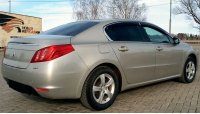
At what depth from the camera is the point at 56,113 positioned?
4832 mm

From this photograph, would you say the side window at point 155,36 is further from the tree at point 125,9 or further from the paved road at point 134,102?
the tree at point 125,9

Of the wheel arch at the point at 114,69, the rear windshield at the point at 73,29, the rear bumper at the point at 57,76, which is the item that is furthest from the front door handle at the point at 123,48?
the rear bumper at the point at 57,76

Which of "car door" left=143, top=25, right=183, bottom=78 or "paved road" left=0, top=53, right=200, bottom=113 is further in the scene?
"car door" left=143, top=25, right=183, bottom=78

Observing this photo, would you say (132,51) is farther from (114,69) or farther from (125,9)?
(125,9)

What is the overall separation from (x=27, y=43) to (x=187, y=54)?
13.0 ft

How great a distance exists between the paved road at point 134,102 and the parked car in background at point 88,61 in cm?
30

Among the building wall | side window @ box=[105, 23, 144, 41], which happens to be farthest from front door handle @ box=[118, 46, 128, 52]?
the building wall

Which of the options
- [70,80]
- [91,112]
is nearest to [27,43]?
[70,80]

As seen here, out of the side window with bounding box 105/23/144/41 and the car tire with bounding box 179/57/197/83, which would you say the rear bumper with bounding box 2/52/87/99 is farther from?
the car tire with bounding box 179/57/197/83

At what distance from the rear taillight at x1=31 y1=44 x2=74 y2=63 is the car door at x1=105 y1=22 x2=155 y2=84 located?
100 cm

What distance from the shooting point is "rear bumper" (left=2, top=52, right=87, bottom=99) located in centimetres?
448

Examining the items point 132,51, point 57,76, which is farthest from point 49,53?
point 132,51

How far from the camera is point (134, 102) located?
550 cm

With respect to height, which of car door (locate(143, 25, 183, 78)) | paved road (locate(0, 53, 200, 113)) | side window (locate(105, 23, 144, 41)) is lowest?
paved road (locate(0, 53, 200, 113))
